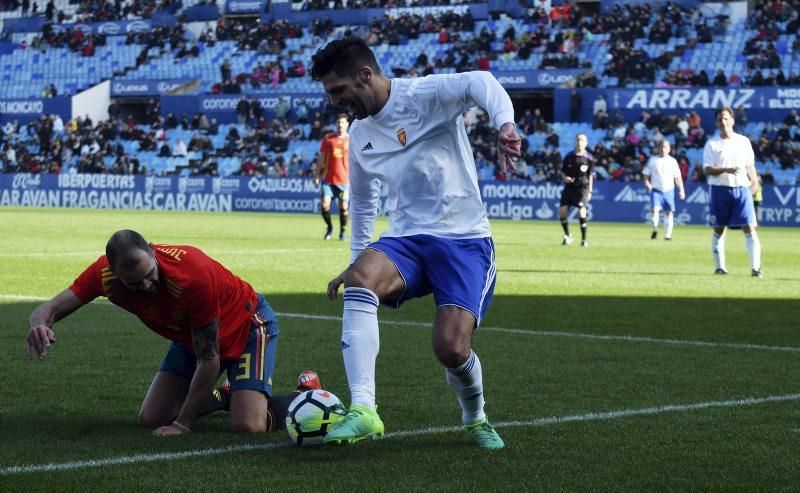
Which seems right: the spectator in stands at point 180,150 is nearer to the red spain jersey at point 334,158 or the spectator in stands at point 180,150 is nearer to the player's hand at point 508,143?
the red spain jersey at point 334,158

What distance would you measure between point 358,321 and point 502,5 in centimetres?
4593

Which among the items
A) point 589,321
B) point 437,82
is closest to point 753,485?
point 437,82

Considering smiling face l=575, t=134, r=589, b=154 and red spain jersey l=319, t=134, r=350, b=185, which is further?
red spain jersey l=319, t=134, r=350, b=185

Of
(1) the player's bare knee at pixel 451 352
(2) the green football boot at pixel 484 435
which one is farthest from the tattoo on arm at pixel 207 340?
(2) the green football boot at pixel 484 435

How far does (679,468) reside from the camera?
5.12 meters

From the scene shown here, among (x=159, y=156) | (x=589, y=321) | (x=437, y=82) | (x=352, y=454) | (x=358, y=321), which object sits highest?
(x=437, y=82)

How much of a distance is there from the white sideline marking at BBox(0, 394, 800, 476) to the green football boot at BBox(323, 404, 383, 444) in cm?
59

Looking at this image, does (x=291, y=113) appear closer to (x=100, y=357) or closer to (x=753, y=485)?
(x=100, y=357)

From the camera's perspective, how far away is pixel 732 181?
55.1 ft

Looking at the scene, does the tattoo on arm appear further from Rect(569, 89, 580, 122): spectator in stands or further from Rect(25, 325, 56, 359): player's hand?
Rect(569, 89, 580, 122): spectator in stands

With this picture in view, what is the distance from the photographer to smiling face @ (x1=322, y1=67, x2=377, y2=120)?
546cm

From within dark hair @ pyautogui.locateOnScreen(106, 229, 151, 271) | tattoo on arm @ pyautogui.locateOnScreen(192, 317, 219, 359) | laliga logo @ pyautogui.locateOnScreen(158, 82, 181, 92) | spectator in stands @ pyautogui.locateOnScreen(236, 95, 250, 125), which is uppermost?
dark hair @ pyautogui.locateOnScreen(106, 229, 151, 271)

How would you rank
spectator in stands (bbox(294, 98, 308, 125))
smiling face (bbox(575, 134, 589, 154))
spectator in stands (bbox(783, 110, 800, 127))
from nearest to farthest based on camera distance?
smiling face (bbox(575, 134, 589, 154)) → spectator in stands (bbox(783, 110, 800, 127)) → spectator in stands (bbox(294, 98, 308, 125))

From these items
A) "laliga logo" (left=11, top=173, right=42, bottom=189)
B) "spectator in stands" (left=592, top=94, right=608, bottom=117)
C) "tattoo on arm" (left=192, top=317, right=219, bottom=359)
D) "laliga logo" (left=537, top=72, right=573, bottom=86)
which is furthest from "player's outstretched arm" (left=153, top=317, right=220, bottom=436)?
"laliga logo" (left=11, top=173, right=42, bottom=189)
